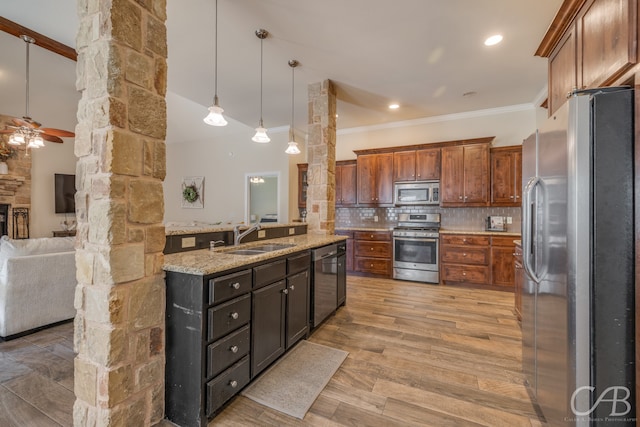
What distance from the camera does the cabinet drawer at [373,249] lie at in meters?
5.00

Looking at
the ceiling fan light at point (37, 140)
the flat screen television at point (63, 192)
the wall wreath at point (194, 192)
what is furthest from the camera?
the wall wreath at point (194, 192)

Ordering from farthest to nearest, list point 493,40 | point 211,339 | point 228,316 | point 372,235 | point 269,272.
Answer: point 372,235 → point 493,40 → point 269,272 → point 228,316 → point 211,339

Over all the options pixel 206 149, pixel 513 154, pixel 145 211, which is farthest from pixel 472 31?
pixel 206 149

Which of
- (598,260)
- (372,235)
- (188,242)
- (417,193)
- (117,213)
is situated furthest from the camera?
(372,235)

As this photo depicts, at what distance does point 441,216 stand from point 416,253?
39.3 inches

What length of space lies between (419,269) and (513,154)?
2.49 m

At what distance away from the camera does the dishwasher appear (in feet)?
8.89

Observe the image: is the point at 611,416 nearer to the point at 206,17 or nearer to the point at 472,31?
the point at 472,31

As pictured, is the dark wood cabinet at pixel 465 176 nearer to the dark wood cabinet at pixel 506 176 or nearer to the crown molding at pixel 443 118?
the dark wood cabinet at pixel 506 176

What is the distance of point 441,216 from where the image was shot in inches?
203

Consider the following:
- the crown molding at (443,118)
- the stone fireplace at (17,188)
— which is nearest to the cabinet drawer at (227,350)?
the crown molding at (443,118)

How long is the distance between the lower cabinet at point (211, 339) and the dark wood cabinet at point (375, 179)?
12.4 ft

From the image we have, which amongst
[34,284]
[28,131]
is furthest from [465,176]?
[28,131]

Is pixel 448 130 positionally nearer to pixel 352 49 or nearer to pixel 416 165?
pixel 416 165
